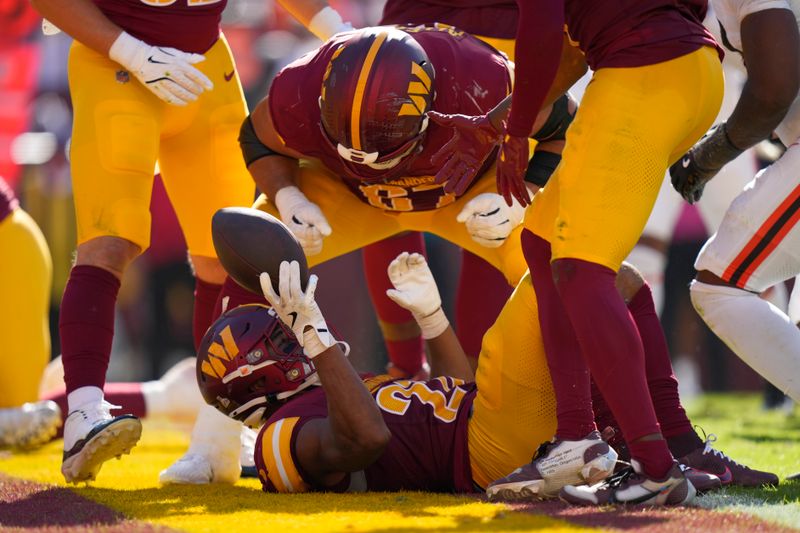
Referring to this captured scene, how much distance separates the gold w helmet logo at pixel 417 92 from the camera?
3121mm

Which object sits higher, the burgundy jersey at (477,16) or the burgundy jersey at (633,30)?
the burgundy jersey at (477,16)

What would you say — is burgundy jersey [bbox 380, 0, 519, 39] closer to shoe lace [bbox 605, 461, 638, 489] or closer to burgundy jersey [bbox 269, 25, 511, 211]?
burgundy jersey [bbox 269, 25, 511, 211]

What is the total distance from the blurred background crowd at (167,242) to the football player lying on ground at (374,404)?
2804mm

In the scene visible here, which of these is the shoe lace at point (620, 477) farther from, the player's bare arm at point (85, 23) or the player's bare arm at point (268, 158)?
the player's bare arm at point (85, 23)

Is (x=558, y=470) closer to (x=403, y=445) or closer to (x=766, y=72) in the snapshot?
(x=403, y=445)

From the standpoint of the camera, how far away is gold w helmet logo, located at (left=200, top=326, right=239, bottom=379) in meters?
2.96

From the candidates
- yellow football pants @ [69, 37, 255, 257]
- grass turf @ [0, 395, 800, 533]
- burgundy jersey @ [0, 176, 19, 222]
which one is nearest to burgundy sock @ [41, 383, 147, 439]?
burgundy jersey @ [0, 176, 19, 222]

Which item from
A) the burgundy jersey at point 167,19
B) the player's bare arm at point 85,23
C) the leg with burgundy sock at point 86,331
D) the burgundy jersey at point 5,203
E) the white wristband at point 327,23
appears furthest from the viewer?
the burgundy jersey at point 5,203

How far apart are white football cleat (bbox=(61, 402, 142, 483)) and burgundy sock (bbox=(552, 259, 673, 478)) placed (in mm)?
1228

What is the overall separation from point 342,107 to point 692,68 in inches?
37.4

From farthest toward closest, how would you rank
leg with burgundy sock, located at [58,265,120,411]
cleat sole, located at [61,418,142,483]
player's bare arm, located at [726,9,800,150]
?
leg with burgundy sock, located at [58,265,120,411] → cleat sole, located at [61,418,142,483] → player's bare arm, located at [726,9,800,150]

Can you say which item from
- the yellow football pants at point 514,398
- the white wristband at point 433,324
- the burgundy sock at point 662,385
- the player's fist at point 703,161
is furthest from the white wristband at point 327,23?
the burgundy sock at point 662,385

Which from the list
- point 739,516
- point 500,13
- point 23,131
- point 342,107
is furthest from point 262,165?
point 23,131

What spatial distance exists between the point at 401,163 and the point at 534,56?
867 mm
